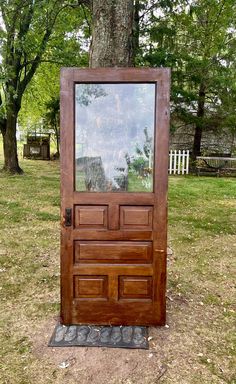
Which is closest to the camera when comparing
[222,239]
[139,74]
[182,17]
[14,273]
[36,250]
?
[139,74]

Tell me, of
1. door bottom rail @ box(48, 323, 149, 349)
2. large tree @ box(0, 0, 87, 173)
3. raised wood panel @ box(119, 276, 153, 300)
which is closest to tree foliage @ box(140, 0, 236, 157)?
large tree @ box(0, 0, 87, 173)

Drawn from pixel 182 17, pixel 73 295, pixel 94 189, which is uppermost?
pixel 182 17

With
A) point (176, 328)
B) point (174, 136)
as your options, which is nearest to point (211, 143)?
point (174, 136)

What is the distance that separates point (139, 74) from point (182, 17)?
9.49 meters

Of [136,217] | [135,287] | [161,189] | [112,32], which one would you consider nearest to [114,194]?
[136,217]

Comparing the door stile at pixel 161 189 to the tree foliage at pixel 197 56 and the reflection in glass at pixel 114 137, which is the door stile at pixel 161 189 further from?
the tree foliage at pixel 197 56

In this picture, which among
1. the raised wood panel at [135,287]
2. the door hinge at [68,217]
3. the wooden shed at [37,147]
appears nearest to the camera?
the door hinge at [68,217]

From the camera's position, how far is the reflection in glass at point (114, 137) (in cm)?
237

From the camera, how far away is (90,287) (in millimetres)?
2562

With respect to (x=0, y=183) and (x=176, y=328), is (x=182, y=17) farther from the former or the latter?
(x=176, y=328)

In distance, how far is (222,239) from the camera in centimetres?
509

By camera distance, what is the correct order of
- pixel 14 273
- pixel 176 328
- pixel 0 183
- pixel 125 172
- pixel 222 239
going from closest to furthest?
pixel 125 172
pixel 176 328
pixel 14 273
pixel 222 239
pixel 0 183

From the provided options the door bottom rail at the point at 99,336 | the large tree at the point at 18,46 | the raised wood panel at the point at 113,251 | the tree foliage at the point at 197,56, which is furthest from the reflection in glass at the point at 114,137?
the tree foliage at the point at 197,56

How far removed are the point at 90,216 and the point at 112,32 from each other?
5.05 ft
